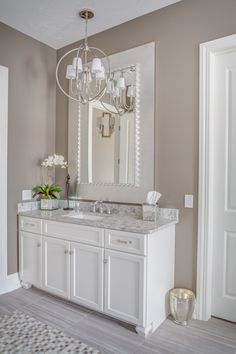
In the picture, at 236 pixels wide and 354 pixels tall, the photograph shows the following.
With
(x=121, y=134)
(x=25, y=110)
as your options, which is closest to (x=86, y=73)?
(x=121, y=134)

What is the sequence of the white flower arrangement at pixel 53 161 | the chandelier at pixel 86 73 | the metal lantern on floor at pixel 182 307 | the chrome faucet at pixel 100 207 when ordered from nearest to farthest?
the metal lantern on floor at pixel 182 307 → the chandelier at pixel 86 73 → the chrome faucet at pixel 100 207 → the white flower arrangement at pixel 53 161

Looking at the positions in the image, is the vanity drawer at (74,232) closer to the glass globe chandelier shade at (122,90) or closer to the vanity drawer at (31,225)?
the vanity drawer at (31,225)

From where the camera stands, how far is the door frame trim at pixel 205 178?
229 centimetres

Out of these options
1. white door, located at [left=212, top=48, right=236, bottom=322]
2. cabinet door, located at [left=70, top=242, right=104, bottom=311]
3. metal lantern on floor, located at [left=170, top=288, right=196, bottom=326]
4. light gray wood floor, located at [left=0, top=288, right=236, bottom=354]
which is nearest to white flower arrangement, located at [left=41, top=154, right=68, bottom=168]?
cabinet door, located at [left=70, top=242, right=104, bottom=311]

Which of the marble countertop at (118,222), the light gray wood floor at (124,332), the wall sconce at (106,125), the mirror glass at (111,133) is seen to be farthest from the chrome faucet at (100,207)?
the light gray wood floor at (124,332)

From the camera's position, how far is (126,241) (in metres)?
2.12

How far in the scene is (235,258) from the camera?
228 centimetres

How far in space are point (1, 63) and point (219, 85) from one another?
2.23m

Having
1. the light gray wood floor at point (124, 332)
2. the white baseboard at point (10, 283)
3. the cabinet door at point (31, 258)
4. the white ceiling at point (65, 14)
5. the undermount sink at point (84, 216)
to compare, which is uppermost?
the white ceiling at point (65, 14)

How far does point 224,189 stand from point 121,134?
115 centimetres

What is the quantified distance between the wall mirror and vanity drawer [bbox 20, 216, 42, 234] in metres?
0.61

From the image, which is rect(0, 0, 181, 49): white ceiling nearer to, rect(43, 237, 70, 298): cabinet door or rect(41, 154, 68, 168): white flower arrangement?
rect(41, 154, 68, 168): white flower arrangement

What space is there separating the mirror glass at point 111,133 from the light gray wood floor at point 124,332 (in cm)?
131

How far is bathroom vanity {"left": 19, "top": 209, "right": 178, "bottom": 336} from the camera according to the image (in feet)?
6.74
